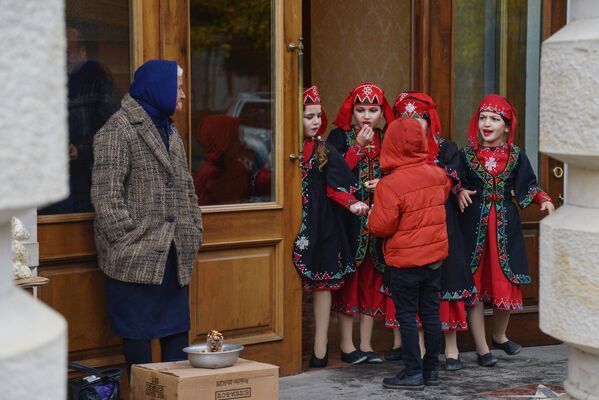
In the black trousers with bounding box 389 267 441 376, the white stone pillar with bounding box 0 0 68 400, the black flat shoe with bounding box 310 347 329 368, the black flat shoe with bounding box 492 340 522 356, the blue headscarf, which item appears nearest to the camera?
the white stone pillar with bounding box 0 0 68 400

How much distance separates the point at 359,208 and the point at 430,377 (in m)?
1.07

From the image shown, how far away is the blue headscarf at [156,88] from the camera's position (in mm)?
5676

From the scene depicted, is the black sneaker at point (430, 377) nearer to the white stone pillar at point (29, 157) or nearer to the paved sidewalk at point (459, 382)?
the paved sidewalk at point (459, 382)

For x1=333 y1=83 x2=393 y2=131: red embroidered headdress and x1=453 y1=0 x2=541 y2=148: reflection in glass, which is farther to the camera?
x1=453 y1=0 x2=541 y2=148: reflection in glass

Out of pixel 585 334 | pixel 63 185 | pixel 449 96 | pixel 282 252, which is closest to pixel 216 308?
pixel 282 252

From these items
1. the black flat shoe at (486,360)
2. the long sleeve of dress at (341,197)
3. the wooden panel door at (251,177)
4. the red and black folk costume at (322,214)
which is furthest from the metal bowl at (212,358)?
the black flat shoe at (486,360)

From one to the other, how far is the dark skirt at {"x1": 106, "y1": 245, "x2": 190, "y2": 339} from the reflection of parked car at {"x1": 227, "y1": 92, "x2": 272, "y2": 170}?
1198 millimetres

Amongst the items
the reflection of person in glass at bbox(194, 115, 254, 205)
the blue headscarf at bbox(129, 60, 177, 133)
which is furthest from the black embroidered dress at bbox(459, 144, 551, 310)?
the blue headscarf at bbox(129, 60, 177, 133)

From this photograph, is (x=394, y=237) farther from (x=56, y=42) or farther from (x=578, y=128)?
(x=56, y=42)

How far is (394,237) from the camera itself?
660cm

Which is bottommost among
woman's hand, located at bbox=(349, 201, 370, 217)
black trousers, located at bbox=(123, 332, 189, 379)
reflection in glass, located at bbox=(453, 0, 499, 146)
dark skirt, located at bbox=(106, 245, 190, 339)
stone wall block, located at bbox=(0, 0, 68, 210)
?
black trousers, located at bbox=(123, 332, 189, 379)

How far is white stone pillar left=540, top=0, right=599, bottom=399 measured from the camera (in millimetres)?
2518

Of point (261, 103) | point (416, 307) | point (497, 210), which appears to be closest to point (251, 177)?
point (261, 103)

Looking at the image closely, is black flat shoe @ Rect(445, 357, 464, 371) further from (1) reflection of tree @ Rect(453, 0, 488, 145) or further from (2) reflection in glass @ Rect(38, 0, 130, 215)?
(2) reflection in glass @ Rect(38, 0, 130, 215)
